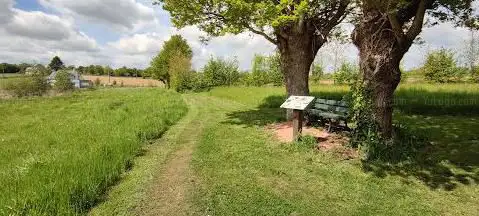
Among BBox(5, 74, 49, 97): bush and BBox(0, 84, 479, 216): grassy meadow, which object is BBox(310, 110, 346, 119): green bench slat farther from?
BBox(5, 74, 49, 97): bush

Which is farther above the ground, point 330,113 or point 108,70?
point 108,70

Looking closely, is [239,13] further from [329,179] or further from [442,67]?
[442,67]

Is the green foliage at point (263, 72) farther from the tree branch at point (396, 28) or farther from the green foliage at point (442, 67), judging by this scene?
the tree branch at point (396, 28)

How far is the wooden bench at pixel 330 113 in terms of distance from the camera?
11.7 m

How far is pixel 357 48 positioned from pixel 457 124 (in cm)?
612

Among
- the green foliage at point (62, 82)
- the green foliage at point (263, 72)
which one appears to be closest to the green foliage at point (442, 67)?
the green foliage at point (263, 72)

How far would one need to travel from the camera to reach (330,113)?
1220 cm

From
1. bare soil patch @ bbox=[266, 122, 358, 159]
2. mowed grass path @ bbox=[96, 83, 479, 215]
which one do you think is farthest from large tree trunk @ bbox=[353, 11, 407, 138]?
mowed grass path @ bbox=[96, 83, 479, 215]

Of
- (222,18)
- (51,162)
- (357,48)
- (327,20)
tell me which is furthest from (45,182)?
(327,20)

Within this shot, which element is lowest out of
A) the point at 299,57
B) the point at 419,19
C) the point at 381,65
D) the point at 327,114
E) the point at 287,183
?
the point at 287,183

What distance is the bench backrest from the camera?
11.8 meters

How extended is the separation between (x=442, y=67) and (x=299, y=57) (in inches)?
996

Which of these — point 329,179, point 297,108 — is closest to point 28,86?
point 297,108

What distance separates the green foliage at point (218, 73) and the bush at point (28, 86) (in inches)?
1338
